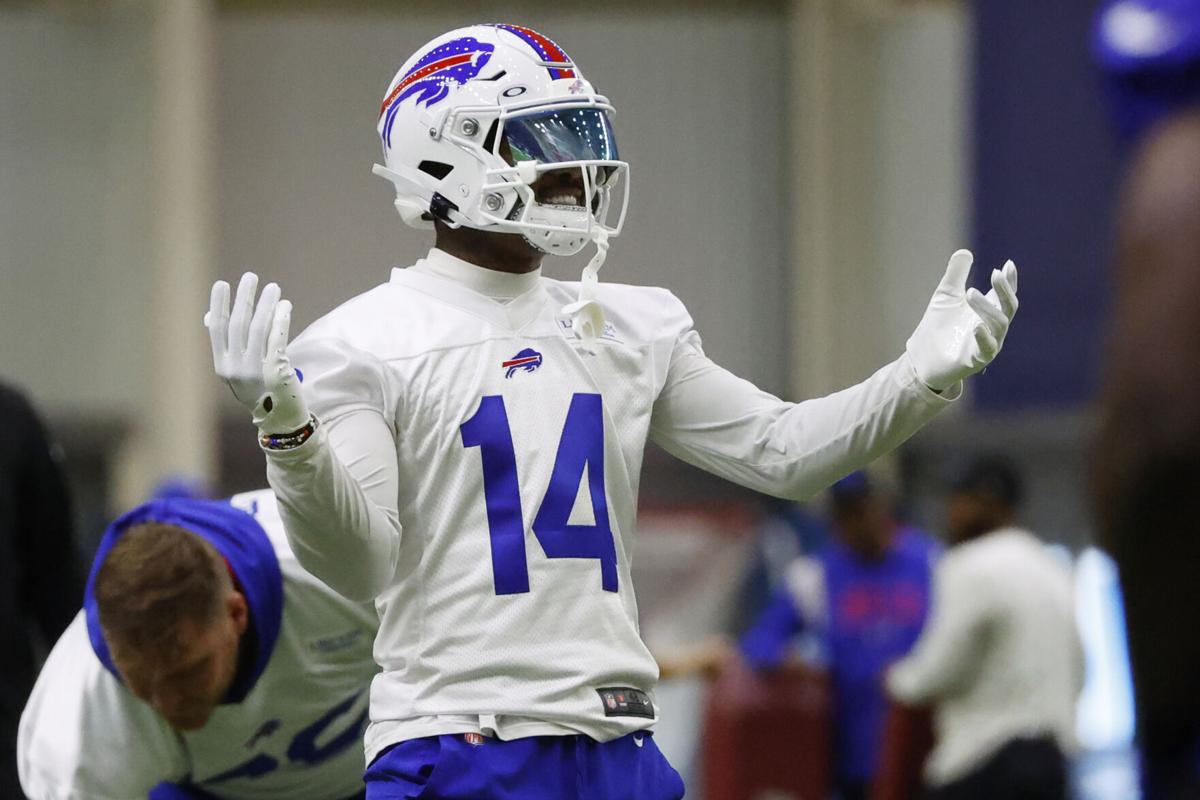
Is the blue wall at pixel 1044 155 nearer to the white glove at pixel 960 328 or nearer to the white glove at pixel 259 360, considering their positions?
the white glove at pixel 960 328

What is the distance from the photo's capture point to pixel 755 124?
12594 millimetres

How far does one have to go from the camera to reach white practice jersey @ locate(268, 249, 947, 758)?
2.73m

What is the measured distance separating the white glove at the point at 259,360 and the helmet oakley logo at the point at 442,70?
0.48 metres

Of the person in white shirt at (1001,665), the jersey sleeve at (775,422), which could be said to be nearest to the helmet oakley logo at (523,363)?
the jersey sleeve at (775,422)

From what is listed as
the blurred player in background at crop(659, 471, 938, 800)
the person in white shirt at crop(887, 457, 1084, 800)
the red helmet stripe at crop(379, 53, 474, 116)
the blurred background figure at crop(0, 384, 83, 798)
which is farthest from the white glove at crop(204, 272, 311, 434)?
the blurred player in background at crop(659, 471, 938, 800)

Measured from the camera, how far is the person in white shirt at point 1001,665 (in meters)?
6.11

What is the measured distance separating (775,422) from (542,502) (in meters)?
0.40

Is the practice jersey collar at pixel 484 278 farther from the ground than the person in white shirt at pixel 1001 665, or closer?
farther from the ground

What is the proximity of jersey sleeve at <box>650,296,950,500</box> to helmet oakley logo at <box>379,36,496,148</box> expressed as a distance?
1.51ft

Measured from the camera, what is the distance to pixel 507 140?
9.50 ft

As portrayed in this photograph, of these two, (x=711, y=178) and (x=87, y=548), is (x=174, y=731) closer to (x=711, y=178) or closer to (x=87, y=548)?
(x=87, y=548)

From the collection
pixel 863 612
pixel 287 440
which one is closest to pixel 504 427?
pixel 287 440

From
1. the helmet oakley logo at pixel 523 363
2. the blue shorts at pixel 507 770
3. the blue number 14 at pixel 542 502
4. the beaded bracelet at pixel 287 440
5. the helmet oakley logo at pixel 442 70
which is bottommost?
the blue shorts at pixel 507 770

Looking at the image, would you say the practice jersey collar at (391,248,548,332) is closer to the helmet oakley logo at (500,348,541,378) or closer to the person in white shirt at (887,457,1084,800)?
the helmet oakley logo at (500,348,541,378)
